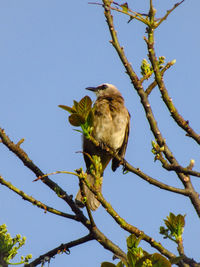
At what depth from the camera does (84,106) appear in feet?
11.3

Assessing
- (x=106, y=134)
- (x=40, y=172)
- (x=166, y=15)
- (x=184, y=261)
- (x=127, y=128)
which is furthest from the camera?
(x=127, y=128)

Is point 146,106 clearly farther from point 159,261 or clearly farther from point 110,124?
point 110,124

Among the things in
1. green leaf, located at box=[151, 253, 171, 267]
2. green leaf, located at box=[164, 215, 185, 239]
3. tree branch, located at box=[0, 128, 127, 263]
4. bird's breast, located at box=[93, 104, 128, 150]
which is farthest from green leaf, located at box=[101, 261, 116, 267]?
bird's breast, located at box=[93, 104, 128, 150]

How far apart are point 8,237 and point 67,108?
1161 millimetres

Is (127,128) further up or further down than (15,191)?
further up

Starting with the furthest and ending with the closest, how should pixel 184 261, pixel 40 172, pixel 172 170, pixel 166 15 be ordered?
pixel 40 172 → pixel 172 170 → pixel 166 15 → pixel 184 261

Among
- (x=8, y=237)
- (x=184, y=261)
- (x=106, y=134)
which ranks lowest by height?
(x=184, y=261)

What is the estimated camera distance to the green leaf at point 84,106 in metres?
3.39

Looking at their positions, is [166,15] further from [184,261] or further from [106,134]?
[106,134]

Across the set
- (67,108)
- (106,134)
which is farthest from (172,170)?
(106,134)

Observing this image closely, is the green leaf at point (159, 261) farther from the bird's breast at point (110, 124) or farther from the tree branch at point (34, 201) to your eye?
the bird's breast at point (110, 124)

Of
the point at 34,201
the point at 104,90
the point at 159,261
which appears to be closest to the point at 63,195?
the point at 34,201

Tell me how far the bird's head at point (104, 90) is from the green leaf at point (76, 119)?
3.85 metres

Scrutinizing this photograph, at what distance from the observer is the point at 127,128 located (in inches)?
276
